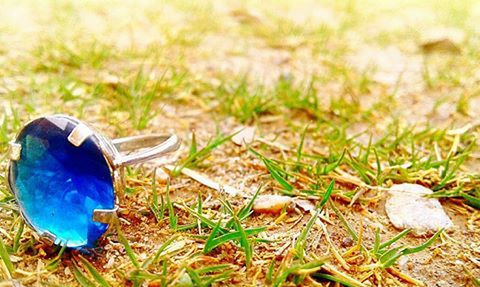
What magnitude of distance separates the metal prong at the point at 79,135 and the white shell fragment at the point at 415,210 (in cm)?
94

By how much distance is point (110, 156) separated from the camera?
1371 mm

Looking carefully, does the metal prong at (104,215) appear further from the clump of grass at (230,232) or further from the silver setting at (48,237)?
the clump of grass at (230,232)

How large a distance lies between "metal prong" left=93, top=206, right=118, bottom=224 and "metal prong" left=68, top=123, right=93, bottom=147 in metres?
0.17

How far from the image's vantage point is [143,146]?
195 cm

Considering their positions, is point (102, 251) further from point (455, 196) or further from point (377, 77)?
point (377, 77)

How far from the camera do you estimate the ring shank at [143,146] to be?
142cm

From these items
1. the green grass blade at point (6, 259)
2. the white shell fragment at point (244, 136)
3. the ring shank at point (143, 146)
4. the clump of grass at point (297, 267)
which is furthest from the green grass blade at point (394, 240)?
the green grass blade at point (6, 259)

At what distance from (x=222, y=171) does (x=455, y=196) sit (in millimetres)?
789

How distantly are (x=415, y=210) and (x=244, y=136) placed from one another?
78cm

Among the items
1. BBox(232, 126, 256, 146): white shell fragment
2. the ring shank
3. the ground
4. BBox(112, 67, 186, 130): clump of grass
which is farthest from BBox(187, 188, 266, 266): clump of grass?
BBox(112, 67, 186, 130): clump of grass

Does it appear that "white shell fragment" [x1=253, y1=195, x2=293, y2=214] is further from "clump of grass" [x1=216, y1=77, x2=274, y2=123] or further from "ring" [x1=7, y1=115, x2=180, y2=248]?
"clump of grass" [x1=216, y1=77, x2=274, y2=123]

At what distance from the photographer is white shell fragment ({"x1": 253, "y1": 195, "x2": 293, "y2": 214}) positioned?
1703 millimetres

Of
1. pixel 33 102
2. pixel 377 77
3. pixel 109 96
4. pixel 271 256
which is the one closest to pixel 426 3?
pixel 377 77

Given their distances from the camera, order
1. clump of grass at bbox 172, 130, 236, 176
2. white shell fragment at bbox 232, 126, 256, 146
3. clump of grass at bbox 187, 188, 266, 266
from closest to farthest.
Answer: clump of grass at bbox 187, 188, 266, 266, clump of grass at bbox 172, 130, 236, 176, white shell fragment at bbox 232, 126, 256, 146
